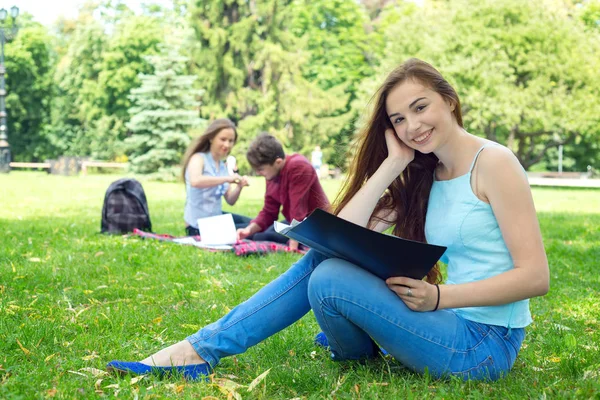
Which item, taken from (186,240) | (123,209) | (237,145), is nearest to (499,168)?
(186,240)

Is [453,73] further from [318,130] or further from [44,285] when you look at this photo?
[44,285]

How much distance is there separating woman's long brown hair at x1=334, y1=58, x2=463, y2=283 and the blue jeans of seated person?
448mm

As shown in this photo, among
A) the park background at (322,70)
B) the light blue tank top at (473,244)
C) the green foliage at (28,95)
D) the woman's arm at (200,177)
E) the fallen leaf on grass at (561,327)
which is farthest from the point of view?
the green foliage at (28,95)

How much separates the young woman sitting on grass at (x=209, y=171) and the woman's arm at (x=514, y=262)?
5.44 metres

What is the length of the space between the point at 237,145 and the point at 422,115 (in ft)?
87.0

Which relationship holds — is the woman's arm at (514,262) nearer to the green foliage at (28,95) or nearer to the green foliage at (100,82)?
the green foliage at (100,82)

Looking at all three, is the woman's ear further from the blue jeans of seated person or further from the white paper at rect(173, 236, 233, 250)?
the white paper at rect(173, 236, 233, 250)

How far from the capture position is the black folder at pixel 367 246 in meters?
2.45

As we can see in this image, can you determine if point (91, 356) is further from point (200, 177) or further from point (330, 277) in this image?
point (200, 177)

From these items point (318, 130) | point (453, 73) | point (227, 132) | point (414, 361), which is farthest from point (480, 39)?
point (414, 361)

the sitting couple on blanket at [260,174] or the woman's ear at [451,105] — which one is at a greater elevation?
the woman's ear at [451,105]

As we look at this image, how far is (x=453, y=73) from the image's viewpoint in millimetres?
28062

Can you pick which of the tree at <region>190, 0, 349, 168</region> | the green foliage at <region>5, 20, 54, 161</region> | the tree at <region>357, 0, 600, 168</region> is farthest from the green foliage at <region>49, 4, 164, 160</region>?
the tree at <region>357, 0, 600, 168</region>

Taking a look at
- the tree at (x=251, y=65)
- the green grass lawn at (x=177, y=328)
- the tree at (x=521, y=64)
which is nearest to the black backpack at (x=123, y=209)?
the green grass lawn at (x=177, y=328)
